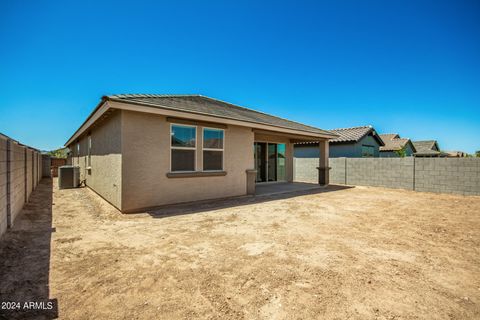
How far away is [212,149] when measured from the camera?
7.96 m

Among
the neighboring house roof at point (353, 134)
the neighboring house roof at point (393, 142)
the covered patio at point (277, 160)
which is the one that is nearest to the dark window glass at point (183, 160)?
the covered patio at point (277, 160)

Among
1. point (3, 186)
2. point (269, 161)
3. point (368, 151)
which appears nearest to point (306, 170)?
point (269, 161)

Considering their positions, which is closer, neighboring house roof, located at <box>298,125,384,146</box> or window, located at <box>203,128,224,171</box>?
window, located at <box>203,128,224,171</box>

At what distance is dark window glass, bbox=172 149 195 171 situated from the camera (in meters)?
7.09

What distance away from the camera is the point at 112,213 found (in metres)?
6.06

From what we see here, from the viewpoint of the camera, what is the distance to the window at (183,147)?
7043mm

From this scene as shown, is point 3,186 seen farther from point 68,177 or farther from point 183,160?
point 68,177

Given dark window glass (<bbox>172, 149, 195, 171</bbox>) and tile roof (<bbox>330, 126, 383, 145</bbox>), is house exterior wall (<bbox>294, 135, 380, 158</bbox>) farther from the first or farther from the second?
dark window glass (<bbox>172, 149, 195, 171</bbox>)

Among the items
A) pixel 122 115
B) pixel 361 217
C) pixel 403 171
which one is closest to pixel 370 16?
pixel 403 171

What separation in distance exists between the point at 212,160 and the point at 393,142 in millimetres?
28227

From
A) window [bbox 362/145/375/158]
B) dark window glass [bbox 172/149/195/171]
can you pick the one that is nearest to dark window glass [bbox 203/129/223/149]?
dark window glass [bbox 172/149/195/171]

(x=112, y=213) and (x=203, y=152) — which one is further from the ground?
(x=203, y=152)

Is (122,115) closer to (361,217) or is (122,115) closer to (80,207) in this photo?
(80,207)

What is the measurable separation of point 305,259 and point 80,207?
714 centimetres
